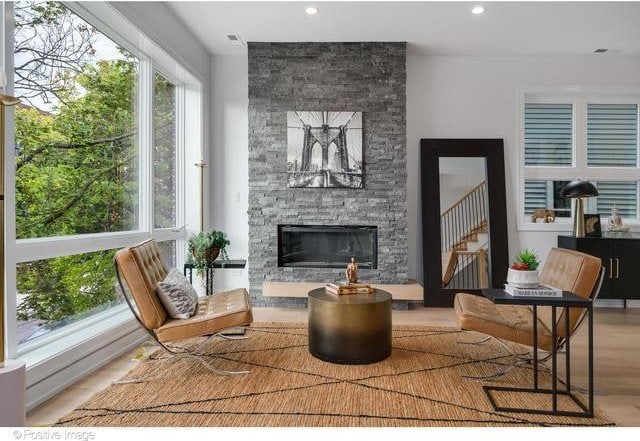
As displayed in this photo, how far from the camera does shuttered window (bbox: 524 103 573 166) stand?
509 centimetres

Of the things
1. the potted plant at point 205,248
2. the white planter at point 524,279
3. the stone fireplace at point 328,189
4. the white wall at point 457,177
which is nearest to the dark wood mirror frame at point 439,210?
the white wall at point 457,177

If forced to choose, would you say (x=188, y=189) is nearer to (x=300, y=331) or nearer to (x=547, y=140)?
(x=300, y=331)

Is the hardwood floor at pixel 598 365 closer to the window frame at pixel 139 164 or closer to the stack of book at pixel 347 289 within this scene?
the window frame at pixel 139 164

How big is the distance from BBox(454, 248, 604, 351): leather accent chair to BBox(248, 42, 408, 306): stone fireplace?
1973 mm

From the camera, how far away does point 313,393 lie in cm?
240

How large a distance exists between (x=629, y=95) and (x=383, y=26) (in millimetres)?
3277

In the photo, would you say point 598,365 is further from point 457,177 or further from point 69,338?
point 69,338

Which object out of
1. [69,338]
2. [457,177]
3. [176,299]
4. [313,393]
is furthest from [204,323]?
[457,177]

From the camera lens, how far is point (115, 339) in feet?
10.4

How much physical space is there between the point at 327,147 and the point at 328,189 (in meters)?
0.48

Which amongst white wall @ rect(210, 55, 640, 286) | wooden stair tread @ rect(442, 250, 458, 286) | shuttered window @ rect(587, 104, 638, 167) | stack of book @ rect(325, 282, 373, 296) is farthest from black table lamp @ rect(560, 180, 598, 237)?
stack of book @ rect(325, 282, 373, 296)

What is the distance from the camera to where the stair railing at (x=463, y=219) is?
4.89m

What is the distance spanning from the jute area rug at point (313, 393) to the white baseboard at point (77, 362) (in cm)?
33

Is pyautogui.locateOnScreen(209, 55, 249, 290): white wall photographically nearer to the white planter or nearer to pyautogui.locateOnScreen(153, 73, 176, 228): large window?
pyautogui.locateOnScreen(153, 73, 176, 228): large window
